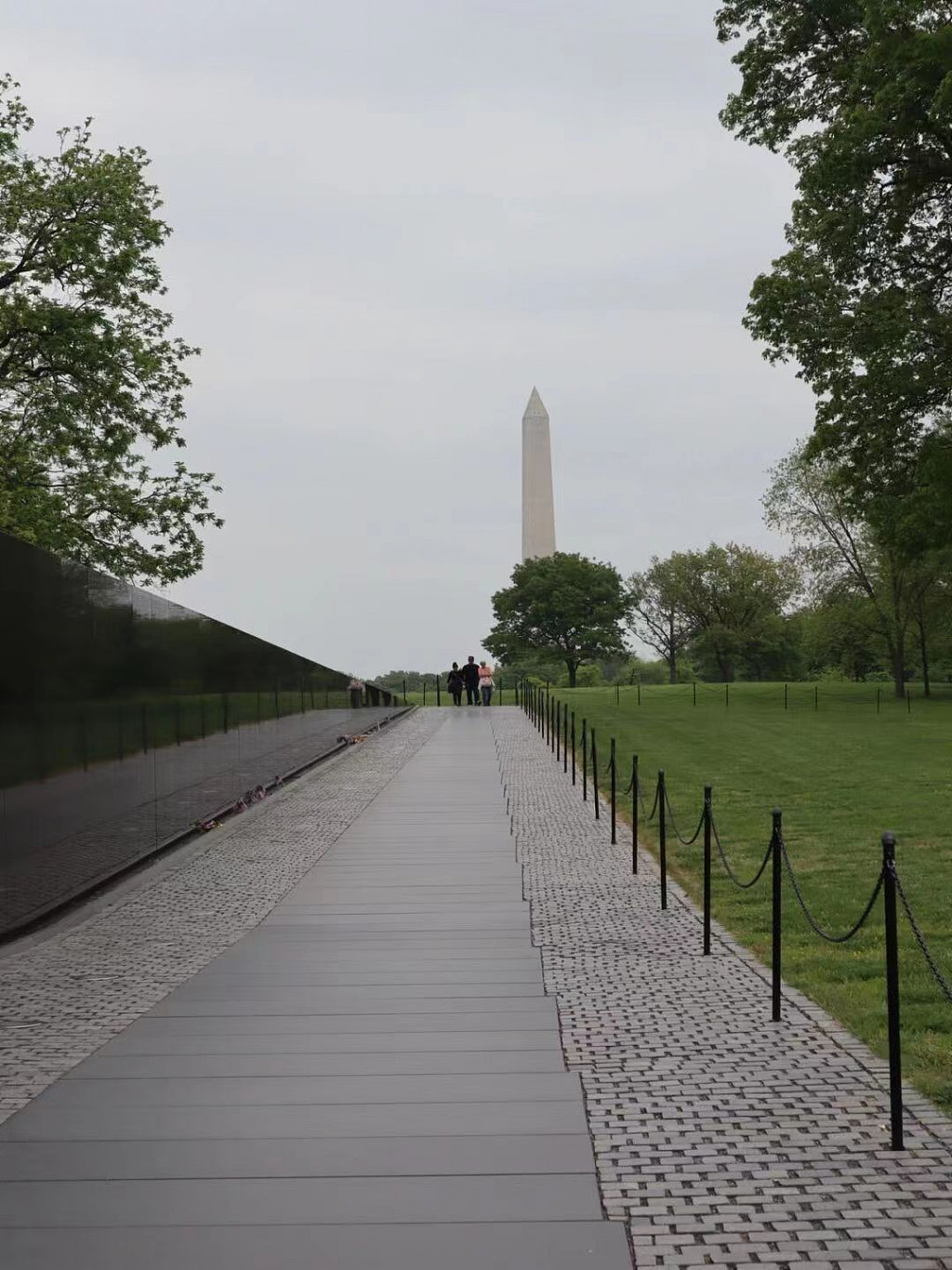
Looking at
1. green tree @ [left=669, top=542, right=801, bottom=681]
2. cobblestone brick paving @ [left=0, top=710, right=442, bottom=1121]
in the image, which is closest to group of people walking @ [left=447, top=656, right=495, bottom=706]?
green tree @ [left=669, top=542, right=801, bottom=681]

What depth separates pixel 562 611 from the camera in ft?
233

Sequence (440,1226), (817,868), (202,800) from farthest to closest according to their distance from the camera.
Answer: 1. (202,800)
2. (817,868)
3. (440,1226)

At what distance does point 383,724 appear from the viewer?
3728 cm

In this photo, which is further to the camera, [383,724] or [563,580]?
[563,580]

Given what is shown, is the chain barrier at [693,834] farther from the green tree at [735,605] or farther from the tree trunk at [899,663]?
the green tree at [735,605]

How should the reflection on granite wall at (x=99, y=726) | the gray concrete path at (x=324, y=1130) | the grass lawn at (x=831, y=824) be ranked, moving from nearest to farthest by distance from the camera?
the gray concrete path at (x=324, y=1130)
the grass lawn at (x=831, y=824)
the reflection on granite wall at (x=99, y=726)

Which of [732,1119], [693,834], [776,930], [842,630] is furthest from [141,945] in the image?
[842,630]

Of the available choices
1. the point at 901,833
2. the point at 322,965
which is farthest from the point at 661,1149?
the point at 901,833

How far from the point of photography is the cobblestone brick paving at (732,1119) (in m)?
3.88

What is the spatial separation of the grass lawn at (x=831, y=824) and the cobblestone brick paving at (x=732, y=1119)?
0.39 m

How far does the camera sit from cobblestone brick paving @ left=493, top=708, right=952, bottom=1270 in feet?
12.7

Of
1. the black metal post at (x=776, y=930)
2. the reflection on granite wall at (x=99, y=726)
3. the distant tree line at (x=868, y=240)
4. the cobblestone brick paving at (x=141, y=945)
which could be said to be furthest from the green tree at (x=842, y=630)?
the black metal post at (x=776, y=930)

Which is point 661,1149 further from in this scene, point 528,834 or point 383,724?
point 383,724

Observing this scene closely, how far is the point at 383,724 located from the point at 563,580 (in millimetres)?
35295
